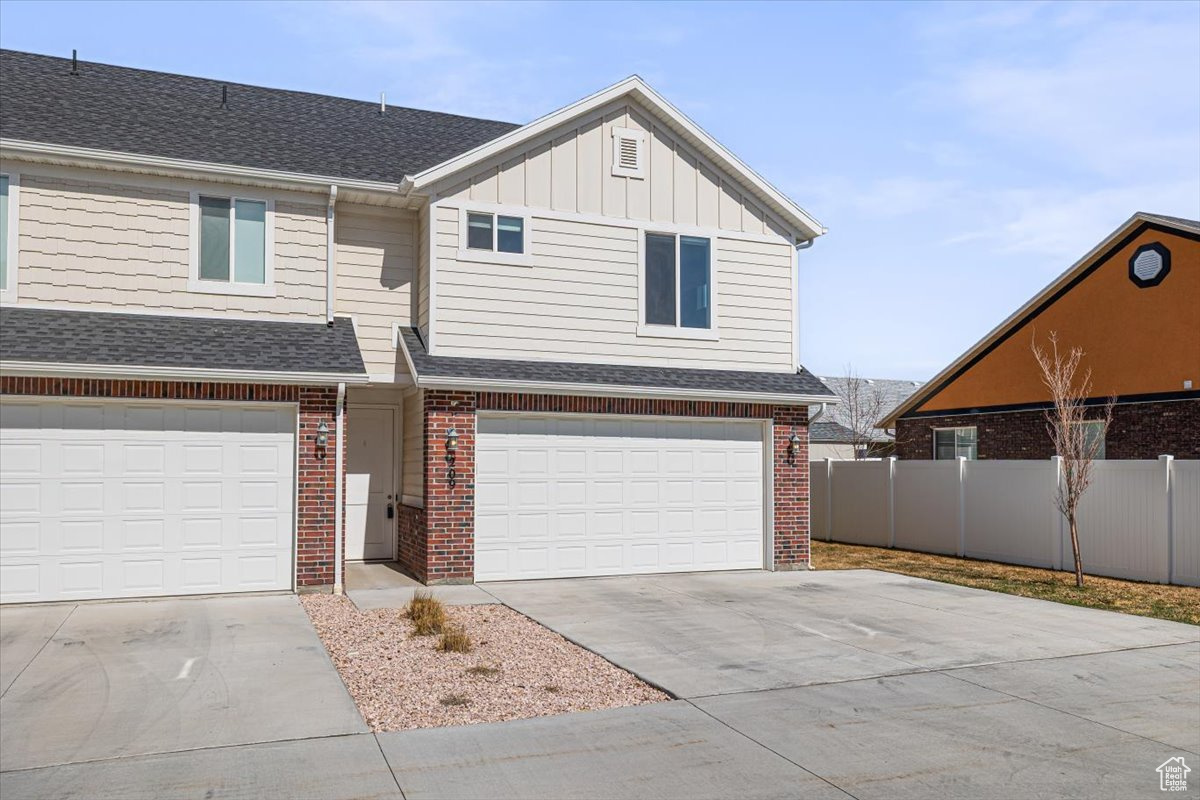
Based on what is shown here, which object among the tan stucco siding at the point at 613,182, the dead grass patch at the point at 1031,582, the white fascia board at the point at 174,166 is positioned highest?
the tan stucco siding at the point at 613,182

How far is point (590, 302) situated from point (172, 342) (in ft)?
19.7

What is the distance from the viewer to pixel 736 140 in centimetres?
1620

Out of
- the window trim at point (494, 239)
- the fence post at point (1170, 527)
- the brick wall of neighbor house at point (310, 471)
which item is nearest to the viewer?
the brick wall of neighbor house at point (310, 471)

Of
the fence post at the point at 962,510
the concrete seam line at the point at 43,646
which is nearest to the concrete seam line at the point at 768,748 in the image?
the concrete seam line at the point at 43,646

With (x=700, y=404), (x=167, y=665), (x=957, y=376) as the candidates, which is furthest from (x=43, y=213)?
(x=957, y=376)

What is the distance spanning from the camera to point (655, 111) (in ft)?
49.5

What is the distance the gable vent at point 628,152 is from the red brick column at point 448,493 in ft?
14.6

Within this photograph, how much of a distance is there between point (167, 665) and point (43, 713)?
1.51m

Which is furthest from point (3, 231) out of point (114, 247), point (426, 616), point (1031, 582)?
point (1031, 582)

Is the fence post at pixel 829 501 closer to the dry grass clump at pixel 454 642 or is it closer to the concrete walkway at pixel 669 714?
the concrete walkway at pixel 669 714

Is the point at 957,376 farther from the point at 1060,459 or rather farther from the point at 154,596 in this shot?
the point at 154,596

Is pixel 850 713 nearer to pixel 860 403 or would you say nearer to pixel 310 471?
pixel 310 471

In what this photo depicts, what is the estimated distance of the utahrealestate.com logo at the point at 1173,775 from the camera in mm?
5738

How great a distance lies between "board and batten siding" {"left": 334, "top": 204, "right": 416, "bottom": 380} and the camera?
1433 centimetres
